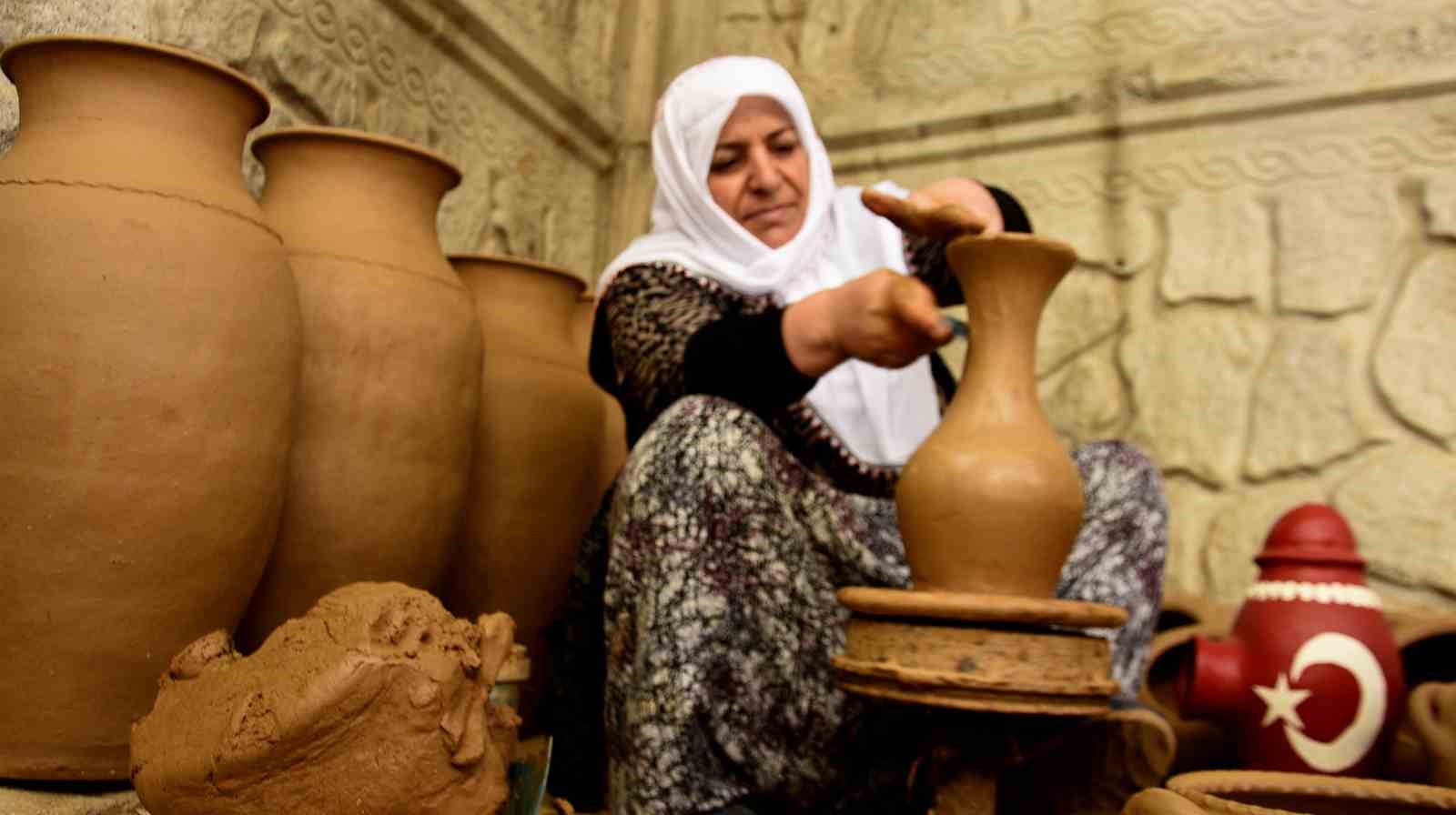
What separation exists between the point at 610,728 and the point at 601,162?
8.73ft

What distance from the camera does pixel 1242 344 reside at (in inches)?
124

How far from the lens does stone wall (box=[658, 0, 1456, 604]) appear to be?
116 inches

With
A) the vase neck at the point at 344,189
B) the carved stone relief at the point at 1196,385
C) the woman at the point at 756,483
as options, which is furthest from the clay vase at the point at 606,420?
the carved stone relief at the point at 1196,385

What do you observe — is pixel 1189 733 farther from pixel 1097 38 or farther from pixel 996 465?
pixel 1097 38

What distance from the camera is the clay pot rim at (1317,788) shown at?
1.08 m

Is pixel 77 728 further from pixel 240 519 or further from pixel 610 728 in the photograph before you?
pixel 610 728

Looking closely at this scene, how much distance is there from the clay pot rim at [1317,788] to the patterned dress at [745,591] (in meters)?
0.64

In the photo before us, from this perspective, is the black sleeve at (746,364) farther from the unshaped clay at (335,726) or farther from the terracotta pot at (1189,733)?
the terracotta pot at (1189,733)

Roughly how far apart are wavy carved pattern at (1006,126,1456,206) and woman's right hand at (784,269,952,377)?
75.7 inches

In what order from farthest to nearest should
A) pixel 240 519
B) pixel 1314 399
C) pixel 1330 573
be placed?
pixel 1314 399
pixel 1330 573
pixel 240 519

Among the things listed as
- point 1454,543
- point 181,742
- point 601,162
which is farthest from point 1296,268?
point 181,742

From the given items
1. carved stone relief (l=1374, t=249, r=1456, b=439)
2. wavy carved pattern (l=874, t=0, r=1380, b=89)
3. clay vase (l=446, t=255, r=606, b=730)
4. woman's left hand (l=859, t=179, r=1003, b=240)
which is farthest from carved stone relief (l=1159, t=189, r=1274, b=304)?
woman's left hand (l=859, t=179, r=1003, b=240)

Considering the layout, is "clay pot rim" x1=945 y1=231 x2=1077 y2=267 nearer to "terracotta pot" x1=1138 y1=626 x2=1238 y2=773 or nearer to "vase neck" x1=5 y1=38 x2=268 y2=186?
"terracotta pot" x1=1138 y1=626 x2=1238 y2=773

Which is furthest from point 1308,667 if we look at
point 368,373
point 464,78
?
point 464,78
